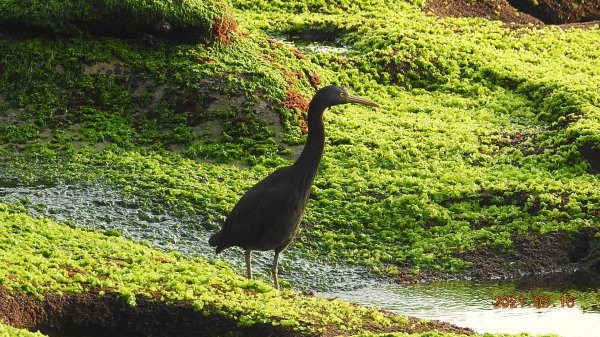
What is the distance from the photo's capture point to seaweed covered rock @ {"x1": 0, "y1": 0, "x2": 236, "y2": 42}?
754 inches

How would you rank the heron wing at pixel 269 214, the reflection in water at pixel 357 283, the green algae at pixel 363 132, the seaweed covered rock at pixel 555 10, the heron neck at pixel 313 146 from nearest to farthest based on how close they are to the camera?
the heron wing at pixel 269 214
the heron neck at pixel 313 146
the reflection in water at pixel 357 283
the green algae at pixel 363 132
the seaweed covered rock at pixel 555 10

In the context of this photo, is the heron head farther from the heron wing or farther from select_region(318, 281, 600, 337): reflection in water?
select_region(318, 281, 600, 337): reflection in water

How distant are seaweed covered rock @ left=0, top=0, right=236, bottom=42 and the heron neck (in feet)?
23.2

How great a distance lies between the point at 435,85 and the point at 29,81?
7.65 meters

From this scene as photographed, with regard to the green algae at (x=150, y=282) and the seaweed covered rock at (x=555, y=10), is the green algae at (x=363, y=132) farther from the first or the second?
the seaweed covered rock at (x=555, y=10)

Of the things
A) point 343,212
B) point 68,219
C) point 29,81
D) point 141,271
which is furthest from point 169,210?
point 29,81

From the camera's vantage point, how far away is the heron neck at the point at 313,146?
12.6m

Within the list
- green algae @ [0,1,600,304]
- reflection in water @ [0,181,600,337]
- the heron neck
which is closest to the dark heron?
the heron neck

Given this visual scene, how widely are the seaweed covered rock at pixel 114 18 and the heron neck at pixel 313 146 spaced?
707 cm

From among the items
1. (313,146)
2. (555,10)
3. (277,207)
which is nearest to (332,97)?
(313,146)

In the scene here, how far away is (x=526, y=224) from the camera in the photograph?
15547 mm

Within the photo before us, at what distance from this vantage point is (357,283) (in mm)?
14234

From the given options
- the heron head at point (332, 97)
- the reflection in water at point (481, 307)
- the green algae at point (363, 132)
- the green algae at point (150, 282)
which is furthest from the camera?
the green algae at point (363, 132)

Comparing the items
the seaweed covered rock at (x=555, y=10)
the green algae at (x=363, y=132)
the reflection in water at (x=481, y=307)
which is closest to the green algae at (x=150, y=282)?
the reflection in water at (x=481, y=307)
